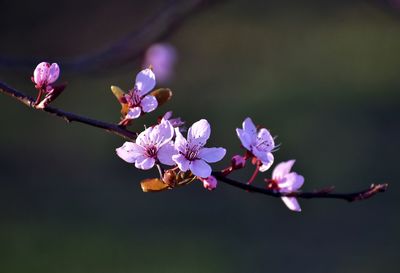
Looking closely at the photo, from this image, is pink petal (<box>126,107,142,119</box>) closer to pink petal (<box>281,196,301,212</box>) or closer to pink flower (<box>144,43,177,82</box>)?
pink petal (<box>281,196,301,212</box>)

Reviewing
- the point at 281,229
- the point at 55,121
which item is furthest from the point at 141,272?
the point at 55,121

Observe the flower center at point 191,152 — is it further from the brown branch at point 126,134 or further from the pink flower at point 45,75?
the pink flower at point 45,75

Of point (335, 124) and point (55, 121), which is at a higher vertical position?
point (55, 121)

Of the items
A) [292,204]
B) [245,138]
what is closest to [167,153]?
[245,138]

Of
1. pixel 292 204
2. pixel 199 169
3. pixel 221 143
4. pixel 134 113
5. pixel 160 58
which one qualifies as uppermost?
pixel 160 58

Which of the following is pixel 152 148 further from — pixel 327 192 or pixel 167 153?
pixel 327 192

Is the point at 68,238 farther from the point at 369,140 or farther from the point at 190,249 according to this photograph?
the point at 369,140

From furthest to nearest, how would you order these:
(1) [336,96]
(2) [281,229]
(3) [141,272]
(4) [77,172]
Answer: (1) [336,96]
(4) [77,172]
(2) [281,229]
(3) [141,272]

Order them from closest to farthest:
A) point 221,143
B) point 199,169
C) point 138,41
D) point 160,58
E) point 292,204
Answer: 1. point 199,169
2. point 292,204
3. point 138,41
4. point 160,58
5. point 221,143
